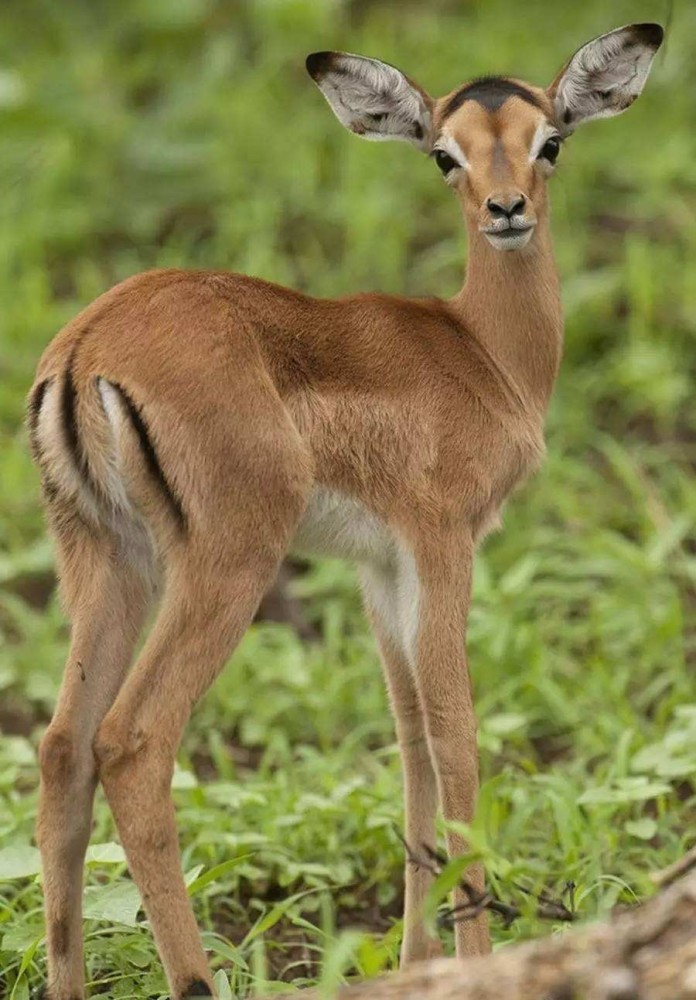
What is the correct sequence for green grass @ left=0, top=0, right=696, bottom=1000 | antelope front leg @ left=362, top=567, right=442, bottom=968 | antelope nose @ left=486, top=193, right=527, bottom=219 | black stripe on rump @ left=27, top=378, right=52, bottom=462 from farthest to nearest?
green grass @ left=0, top=0, right=696, bottom=1000, antelope front leg @ left=362, top=567, right=442, bottom=968, antelope nose @ left=486, top=193, right=527, bottom=219, black stripe on rump @ left=27, top=378, right=52, bottom=462

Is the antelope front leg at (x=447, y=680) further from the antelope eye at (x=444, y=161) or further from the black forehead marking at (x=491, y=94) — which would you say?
the black forehead marking at (x=491, y=94)

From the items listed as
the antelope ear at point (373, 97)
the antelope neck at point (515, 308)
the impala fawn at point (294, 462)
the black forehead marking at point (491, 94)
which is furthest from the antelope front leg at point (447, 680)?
the antelope ear at point (373, 97)

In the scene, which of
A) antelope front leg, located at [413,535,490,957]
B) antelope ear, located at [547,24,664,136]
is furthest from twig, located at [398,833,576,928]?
antelope ear, located at [547,24,664,136]

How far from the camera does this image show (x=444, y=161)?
4809mm

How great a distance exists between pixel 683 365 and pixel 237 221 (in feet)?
8.52

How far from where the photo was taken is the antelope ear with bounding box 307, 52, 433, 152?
4.95 metres

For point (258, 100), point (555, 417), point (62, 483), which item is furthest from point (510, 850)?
point (258, 100)

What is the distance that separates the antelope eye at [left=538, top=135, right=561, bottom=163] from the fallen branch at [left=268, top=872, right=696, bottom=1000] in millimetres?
2228

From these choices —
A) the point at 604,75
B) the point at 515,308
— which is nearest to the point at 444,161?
the point at 515,308

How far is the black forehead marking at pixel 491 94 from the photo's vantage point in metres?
4.71

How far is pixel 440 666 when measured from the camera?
4387 mm

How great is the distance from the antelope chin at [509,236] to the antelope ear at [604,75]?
1.70 ft

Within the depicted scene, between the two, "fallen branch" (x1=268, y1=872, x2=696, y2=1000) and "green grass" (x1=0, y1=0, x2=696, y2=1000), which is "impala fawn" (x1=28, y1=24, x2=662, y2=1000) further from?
"fallen branch" (x1=268, y1=872, x2=696, y2=1000)

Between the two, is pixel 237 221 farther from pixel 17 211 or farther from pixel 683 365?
pixel 683 365
